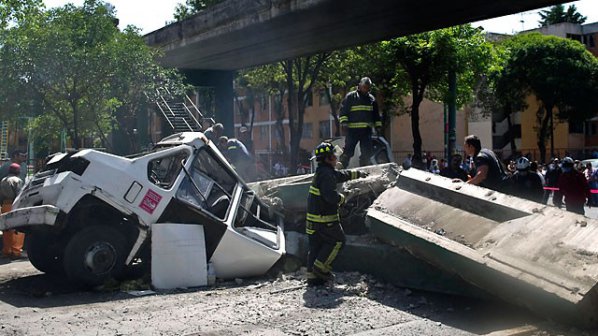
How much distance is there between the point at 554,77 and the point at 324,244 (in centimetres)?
3208

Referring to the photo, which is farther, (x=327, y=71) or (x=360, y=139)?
(x=327, y=71)

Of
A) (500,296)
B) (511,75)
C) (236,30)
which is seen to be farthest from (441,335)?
(511,75)

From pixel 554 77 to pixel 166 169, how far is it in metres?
32.3

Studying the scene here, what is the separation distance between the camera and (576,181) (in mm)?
10414

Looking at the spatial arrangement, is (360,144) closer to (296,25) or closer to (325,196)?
(325,196)

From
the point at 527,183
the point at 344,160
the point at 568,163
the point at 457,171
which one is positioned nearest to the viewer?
the point at 527,183

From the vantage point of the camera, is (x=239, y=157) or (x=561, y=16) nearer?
(x=239, y=157)

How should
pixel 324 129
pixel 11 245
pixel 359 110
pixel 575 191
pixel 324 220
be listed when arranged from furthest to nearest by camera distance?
pixel 324 129 < pixel 575 191 < pixel 11 245 < pixel 359 110 < pixel 324 220

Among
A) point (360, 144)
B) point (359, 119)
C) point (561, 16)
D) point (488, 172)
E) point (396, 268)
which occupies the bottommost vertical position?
point (396, 268)

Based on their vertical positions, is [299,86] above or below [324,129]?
above

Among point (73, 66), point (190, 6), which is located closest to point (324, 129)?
point (190, 6)

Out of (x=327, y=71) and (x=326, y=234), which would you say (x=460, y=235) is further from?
(x=327, y=71)

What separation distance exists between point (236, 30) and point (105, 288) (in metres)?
11.8

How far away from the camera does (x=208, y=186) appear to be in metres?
7.74
